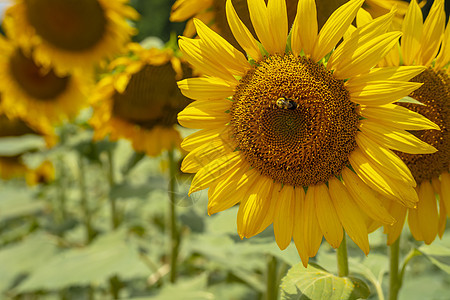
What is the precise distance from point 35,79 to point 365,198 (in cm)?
324

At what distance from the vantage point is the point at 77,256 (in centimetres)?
204

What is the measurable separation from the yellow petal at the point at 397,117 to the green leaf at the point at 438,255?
45 cm

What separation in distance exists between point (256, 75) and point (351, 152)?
0.73ft

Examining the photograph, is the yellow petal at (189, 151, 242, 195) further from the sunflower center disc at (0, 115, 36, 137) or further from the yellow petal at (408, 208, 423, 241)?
the sunflower center disc at (0, 115, 36, 137)

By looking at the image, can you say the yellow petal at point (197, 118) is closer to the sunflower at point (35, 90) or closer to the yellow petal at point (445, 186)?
→ the yellow petal at point (445, 186)

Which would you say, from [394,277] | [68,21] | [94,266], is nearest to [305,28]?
[394,277]

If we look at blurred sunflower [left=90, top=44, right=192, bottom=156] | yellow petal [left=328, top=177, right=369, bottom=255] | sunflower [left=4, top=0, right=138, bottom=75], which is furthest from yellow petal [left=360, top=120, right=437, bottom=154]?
sunflower [left=4, top=0, right=138, bottom=75]

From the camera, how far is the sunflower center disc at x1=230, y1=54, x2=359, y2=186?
0.77 meters

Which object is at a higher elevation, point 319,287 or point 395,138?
point 395,138

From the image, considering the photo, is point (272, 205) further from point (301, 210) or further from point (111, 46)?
point (111, 46)

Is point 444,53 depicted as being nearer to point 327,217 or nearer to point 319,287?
point 327,217

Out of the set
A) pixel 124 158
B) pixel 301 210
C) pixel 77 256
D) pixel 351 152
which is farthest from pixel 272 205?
pixel 124 158

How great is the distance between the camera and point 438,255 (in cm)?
106

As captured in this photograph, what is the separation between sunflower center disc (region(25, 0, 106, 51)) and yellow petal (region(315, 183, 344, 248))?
2445mm
